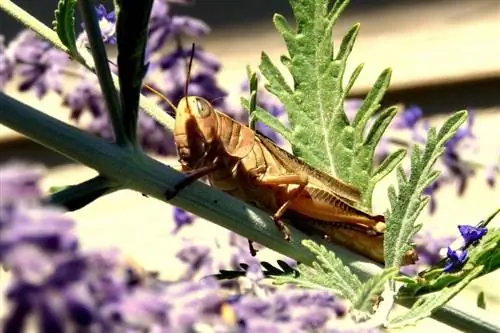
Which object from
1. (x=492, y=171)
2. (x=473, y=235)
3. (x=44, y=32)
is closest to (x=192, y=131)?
(x=44, y=32)

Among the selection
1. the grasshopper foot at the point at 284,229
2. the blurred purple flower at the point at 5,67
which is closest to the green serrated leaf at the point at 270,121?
the grasshopper foot at the point at 284,229

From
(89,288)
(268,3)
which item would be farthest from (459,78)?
(89,288)

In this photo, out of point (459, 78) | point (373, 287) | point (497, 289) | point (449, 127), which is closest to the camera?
point (373, 287)

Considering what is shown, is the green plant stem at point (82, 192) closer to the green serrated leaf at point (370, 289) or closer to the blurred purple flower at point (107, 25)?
the green serrated leaf at point (370, 289)

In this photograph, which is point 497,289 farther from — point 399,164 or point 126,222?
point 399,164

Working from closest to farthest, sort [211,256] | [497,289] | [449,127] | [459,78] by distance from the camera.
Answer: [449,127] → [211,256] → [497,289] → [459,78]

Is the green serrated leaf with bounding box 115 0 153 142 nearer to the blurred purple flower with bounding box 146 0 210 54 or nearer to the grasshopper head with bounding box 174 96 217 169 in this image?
the grasshopper head with bounding box 174 96 217 169

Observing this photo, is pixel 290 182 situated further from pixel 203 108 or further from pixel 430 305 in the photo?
pixel 430 305
